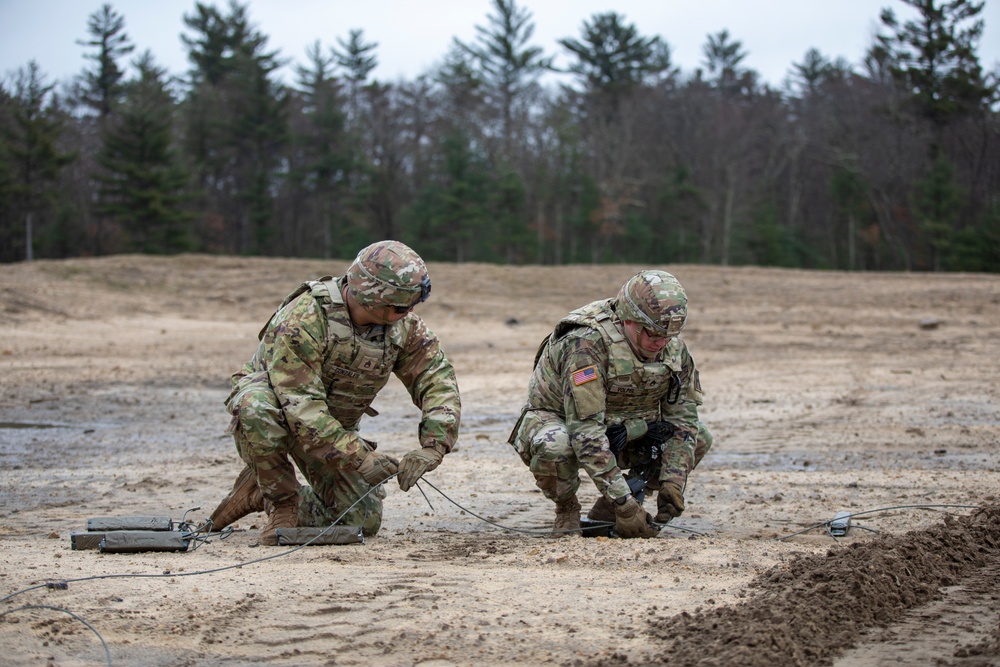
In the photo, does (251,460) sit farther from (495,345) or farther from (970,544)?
(495,345)

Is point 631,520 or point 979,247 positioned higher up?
point 979,247

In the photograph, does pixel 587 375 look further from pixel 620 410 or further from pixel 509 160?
pixel 509 160

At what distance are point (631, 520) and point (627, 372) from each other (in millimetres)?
804

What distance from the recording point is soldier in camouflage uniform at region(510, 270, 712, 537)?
569 centimetres

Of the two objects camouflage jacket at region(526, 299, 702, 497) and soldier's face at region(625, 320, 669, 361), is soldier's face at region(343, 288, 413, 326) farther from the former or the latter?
soldier's face at region(625, 320, 669, 361)

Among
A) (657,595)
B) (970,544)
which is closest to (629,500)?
(657,595)

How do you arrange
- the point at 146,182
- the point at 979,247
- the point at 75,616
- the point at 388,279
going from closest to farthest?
the point at 75,616 → the point at 388,279 → the point at 979,247 → the point at 146,182

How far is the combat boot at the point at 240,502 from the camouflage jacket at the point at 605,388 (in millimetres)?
1643

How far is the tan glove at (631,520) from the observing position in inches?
222

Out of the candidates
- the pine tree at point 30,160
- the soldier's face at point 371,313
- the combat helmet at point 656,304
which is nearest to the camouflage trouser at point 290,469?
the soldier's face at point 371,313

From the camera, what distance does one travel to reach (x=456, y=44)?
48562 mm

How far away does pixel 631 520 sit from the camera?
5.67 m

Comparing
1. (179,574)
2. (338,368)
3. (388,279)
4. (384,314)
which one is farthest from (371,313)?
(179,574)

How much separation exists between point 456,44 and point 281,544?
149ft
